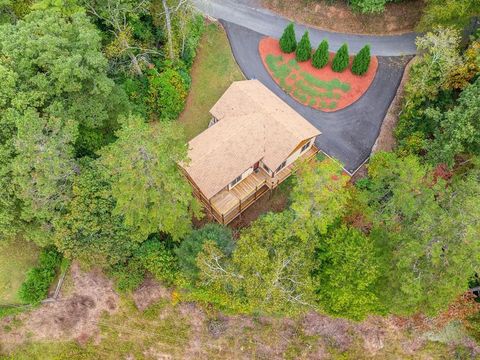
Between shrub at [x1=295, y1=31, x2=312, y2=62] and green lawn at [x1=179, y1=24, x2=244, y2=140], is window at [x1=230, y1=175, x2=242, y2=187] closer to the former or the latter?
green lawn at [x1=179, y1=24, x2=244, y2=140]

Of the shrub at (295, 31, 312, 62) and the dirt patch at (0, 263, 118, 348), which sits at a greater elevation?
the shrub at (295, 31, 312, 62)

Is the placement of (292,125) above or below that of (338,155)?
above

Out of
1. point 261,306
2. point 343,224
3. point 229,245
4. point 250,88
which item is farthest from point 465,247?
point 250,88

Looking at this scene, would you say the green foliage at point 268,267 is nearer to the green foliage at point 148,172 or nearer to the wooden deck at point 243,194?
the green foliage at point 148,172

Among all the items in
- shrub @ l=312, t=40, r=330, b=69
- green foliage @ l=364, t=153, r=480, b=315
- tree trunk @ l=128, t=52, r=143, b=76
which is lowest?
green foliage @ l=364, t=153, r=480, b=315

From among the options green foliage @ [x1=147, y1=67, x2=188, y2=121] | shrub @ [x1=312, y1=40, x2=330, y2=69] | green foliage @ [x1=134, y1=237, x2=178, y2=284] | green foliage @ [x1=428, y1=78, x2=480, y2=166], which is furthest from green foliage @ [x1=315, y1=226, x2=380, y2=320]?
shrub @ [x1=312, y1=40, x2=330, y2=69]

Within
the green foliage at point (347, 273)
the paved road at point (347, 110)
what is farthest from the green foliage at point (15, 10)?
the green foliage at point (347, 273)

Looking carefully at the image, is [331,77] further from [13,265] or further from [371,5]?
[13,265]

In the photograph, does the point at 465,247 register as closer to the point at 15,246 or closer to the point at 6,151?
the point at 6,151
